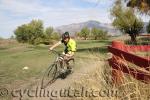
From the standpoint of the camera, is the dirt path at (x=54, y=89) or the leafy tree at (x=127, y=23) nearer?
the dirt path at (x=54, y=89)

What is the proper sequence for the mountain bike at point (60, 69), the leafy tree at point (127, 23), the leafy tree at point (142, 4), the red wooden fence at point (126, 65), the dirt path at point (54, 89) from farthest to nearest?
1. the leafy tree at point (127, 23)
2. the leafy tree at point (142, 4)
3. the mountain bike at point (60, 69)
4. the dirt path at point (54, 89)
5. the red wooden fence at point (126, 65)

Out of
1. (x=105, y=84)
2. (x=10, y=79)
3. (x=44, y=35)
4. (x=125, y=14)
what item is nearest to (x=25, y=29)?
(x=44, y=35)

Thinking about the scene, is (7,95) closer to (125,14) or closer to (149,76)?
(149,76)

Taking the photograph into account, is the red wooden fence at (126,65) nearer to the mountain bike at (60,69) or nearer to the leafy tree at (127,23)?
the mountain bike at (60,69)

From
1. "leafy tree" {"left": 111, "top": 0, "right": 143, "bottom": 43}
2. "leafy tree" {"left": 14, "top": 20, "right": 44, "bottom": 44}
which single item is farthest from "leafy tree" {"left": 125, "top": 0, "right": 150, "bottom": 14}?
"leafy tree" {"left": 14, "top": 20, "right": 44, "bottom": 44}

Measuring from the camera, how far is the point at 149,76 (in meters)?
7.09

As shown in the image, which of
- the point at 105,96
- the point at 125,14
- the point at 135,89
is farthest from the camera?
the point at 125,14

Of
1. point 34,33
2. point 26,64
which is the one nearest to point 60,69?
point 26,64

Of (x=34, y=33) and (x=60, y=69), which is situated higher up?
(x=60, y=69)

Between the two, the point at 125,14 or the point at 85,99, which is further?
the point at 125,14

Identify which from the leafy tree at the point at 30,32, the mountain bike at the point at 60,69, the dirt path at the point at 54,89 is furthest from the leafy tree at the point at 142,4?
the leafy tree at the point at 30,32

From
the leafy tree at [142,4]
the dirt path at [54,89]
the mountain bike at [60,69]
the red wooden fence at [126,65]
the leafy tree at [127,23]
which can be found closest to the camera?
the red wooden fence at [126,65]

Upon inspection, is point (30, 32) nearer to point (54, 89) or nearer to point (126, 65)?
point (54, 89)

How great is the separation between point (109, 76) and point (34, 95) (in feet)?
11.7
